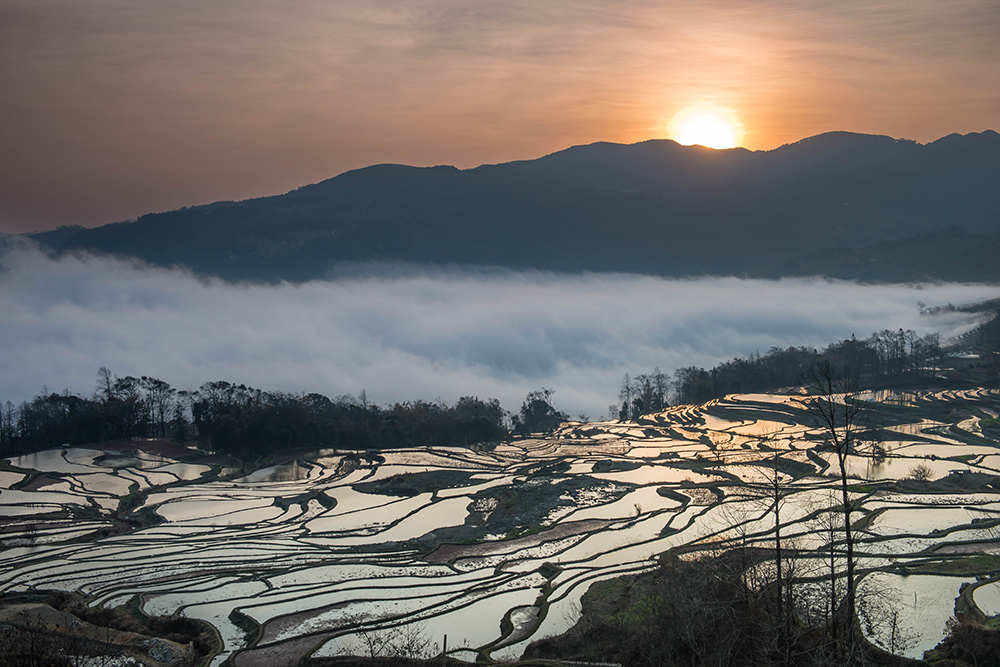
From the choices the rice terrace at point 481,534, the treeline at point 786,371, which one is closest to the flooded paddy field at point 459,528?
the rice terrace at point 481,534

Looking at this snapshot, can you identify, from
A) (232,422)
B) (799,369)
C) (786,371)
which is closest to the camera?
(232,422)

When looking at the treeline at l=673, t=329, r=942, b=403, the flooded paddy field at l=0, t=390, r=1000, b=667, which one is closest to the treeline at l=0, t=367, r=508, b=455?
the flooded paddy field at l=0, t=390, r=1000, b=667

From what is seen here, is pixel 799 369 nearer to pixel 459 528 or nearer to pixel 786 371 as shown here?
pixel 786 371

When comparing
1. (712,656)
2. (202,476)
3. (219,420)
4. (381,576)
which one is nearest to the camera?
(712,656)

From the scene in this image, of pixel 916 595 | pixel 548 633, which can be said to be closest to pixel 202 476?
pixel 548 633

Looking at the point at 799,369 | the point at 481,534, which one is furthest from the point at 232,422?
the point at 799,369

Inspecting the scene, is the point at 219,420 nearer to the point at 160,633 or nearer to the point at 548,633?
the point at 160,633
